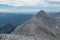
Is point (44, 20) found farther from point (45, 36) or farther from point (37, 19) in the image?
point (45, 36)

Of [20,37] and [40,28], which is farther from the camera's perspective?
→ [40,28]

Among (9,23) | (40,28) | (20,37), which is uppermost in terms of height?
(40,28)

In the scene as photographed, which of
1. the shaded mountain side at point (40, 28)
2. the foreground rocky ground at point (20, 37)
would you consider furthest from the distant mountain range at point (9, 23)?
the foreground rocky ground at point (20, 37)

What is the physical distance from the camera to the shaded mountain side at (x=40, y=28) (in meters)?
11.3

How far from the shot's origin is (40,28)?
11.7 m

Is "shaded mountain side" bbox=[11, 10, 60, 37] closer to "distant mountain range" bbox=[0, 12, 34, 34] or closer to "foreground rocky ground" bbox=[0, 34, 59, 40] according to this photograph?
"foreground rocky ground" bbox=[0, 34, 59, 40]

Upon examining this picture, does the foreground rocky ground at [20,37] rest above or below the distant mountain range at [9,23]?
above

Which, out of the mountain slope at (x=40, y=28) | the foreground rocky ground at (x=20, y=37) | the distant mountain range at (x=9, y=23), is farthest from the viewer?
the distant mountain range at (x=9, y=23)

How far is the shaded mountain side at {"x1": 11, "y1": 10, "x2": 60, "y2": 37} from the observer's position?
11342mm

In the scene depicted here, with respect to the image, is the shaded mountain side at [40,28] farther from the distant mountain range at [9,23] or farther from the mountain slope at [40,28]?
the distant mountain range at [9,23]

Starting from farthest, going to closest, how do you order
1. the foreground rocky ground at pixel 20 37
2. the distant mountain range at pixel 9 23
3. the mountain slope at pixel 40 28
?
the distant mountain range at pixel 9 23 < the mountain slope at pixel 40 28 < the foreground rocky ground at pixel 20 37

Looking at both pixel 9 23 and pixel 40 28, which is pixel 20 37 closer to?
pixel 40 28

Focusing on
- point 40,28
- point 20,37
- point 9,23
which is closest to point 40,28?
point 40,28

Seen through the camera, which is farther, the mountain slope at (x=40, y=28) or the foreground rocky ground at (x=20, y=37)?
the mountain slope at (x=40, y=28)
